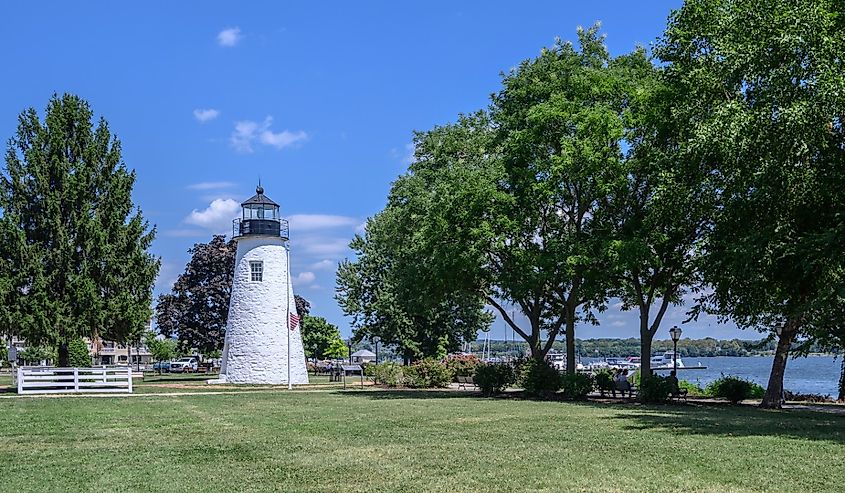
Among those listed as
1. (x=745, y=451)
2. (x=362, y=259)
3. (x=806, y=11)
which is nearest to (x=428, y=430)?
(x=745, y=451)

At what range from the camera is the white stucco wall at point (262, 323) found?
41094mm

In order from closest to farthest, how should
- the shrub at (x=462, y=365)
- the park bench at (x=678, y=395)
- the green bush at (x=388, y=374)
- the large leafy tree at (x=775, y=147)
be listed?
the large leafy tree at (x=775, y=147)
the park bench at (x=678, y=395)
the green bush at (x=388, y=374)
the shrub at (x=462, y=365)

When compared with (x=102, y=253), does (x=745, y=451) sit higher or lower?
lower

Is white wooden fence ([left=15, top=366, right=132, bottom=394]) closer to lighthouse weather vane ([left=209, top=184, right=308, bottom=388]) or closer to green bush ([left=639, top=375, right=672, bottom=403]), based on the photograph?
lighthouse weather vane ([left=209, top=184, right=308, bottom=388])

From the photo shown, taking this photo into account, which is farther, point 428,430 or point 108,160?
point 108,160

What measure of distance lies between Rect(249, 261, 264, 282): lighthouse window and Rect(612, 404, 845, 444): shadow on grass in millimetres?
22846

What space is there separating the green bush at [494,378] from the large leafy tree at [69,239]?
16.2 metres

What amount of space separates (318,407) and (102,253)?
1785cm

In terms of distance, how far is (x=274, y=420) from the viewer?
754 inches

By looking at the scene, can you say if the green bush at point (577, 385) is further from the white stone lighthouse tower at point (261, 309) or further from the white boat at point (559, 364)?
the white stone lighthouse tower at point (261, 309)

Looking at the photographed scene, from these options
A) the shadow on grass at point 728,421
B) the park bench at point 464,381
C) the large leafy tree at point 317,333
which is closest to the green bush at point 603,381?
the shadow on grass at point 728,421

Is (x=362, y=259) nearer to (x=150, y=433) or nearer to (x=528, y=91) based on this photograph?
(x=528, y=91)

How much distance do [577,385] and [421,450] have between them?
1621 centimetres

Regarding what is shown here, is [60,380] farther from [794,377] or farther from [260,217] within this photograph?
[794,377]
